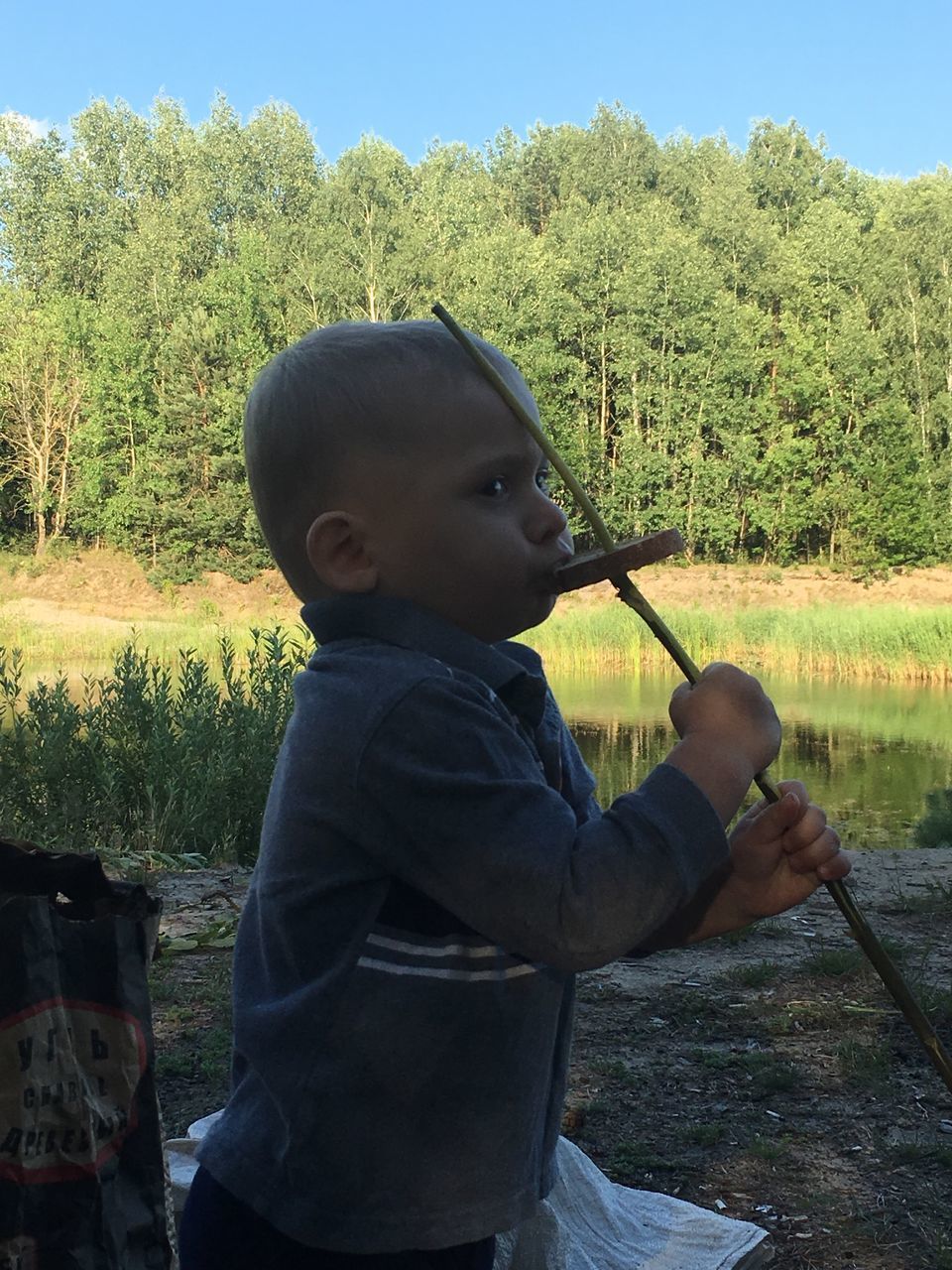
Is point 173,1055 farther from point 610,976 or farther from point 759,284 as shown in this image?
point 759,284

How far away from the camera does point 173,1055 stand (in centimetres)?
305

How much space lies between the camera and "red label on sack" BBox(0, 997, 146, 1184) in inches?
52.9

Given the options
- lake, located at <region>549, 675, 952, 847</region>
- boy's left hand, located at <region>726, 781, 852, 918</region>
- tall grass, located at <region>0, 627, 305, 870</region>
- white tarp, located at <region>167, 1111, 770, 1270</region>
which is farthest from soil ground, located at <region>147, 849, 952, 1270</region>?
lake, located at <region>549, 675, 952, 847</region>

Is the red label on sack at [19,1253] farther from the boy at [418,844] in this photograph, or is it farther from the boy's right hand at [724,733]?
the boy's right hand at [724,733]

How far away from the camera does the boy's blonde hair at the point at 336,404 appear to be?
4.12 ft

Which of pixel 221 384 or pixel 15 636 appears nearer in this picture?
pixel 15 636

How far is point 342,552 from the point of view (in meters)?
1.29

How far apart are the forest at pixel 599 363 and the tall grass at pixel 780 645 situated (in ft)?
36.6

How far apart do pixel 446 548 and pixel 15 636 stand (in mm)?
22264

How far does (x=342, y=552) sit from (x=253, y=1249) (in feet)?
2.19

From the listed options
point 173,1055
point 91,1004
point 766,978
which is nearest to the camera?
point 91,1004

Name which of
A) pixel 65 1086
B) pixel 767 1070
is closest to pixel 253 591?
pixel 767 1070

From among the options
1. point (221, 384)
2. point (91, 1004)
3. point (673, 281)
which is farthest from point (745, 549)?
point (91, 1004)

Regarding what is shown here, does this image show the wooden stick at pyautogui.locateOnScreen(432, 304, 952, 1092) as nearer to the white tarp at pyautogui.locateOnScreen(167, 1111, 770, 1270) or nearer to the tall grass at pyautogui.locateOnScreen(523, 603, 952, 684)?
the white tarp at pyautogui.locateOnScreen(167, 1111, 770, 1270)
